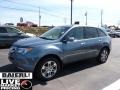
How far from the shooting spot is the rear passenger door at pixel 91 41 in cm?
840

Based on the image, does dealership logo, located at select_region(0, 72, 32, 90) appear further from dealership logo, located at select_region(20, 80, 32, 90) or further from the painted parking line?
the painted parking line

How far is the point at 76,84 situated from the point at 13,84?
199cm

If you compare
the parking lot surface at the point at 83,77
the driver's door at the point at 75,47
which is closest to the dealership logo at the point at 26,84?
the parking lot surface at the point at 83,77

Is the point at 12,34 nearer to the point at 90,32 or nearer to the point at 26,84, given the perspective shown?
the point at 90,32

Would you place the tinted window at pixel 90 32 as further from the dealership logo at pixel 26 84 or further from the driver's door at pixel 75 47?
the dealership logo at pixel 26 84

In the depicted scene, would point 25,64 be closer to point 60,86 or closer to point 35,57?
point 35,57

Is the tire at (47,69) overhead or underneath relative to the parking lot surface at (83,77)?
overhead

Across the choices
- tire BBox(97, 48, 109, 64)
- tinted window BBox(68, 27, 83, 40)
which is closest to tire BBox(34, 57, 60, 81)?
tinted window BBox(68, 27, 83, 40)

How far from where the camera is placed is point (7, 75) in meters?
5.50

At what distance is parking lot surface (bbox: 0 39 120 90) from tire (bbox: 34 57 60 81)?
17cm

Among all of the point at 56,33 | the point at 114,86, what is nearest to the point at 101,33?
the point at 56,33

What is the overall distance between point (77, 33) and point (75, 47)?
24.1 inches

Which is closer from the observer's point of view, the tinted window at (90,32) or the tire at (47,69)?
the tire at (47,69)

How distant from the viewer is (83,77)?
738 centimetres
